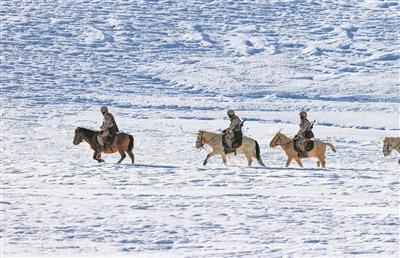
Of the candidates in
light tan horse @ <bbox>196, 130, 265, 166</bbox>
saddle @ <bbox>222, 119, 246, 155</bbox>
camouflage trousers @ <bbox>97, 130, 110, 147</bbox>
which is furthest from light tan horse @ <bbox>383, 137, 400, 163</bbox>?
camouflage trousers @ <bbox>97, 130, 110, 147</bbox>

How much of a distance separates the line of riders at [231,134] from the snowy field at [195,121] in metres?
0.65

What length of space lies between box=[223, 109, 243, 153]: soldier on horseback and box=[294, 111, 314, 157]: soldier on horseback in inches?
45.9

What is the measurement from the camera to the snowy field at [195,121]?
13.1m

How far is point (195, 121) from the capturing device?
37125 millimetres

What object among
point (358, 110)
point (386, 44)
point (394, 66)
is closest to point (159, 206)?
point (358, 110)

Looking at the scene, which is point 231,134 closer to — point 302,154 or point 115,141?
point 302,154

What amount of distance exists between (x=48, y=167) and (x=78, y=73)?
99.3 ft

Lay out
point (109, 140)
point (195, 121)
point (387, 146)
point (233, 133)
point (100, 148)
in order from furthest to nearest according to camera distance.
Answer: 1. point (195, 121)
2. point (387, 146)
3. point (100, 148)
4. point (109, 140)
5. point (233, 133)

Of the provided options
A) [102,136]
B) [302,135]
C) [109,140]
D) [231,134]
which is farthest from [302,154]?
[102,136]

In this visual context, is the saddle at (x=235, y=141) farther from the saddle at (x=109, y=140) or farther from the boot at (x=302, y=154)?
Answer: the saddle at (x=109, y=140)

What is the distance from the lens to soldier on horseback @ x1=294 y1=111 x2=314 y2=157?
2079 centimetres

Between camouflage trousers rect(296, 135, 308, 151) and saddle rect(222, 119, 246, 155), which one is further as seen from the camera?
camouflage trousers rect(296, 135, 308, 151)

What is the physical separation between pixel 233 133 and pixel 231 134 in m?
0.05

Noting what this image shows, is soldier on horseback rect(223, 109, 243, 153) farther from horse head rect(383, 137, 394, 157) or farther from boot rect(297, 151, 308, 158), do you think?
horse head rect(383, 137, 394, 157)
